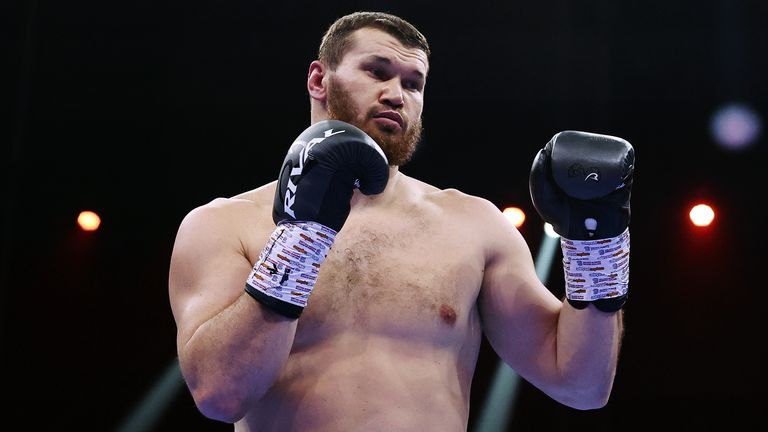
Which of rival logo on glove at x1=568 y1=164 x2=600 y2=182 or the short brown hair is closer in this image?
rival logo on glove at x1=568 y1=164 x2=600 y2=182

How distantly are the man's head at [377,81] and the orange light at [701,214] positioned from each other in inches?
136

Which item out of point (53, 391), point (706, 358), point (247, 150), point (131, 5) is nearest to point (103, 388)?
point (53, 391)

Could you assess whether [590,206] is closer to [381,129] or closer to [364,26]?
[381,129]

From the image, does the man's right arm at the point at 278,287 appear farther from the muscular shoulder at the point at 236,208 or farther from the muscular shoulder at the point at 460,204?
the muscular shoulder at the point at 460,204

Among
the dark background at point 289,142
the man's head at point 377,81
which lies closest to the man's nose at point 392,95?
the man's head at point 377,81

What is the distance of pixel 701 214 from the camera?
509cm

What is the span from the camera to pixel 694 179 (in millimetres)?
5043

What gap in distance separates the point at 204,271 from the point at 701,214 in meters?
4.17

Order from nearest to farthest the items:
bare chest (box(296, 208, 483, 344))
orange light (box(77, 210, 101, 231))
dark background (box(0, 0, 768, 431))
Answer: bare chest (box(296, 208, 483, 344)), dark background (box(0, 0, 768, 431)), orange light (box(77, 210, 101, 231))

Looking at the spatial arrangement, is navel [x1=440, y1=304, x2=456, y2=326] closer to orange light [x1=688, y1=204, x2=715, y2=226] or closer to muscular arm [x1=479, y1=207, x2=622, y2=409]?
muscular arm [x1=479, y1=207, x2=622, y2=409]

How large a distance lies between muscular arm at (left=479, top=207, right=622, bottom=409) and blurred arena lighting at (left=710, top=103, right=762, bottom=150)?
10.4 feet

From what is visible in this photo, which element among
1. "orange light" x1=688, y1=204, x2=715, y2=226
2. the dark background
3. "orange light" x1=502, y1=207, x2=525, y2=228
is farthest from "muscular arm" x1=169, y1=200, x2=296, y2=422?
"orange light" x1=688, y1=204, x2=715, y2=226

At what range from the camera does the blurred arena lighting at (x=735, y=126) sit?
15.4 feet

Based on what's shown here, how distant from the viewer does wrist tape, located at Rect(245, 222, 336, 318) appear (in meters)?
1.48
